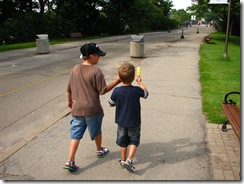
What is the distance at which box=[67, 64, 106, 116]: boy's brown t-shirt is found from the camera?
3.45 meters

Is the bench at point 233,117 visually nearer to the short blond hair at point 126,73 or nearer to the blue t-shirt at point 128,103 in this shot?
the blue t-shirt at point 128,103

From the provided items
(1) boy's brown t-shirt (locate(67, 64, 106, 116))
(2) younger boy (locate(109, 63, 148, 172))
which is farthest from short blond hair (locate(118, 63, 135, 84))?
(1) boy's brown t-shirt (locate(67, 64, 106, 116))

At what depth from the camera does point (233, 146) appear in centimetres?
443

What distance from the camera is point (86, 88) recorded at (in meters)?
3.49

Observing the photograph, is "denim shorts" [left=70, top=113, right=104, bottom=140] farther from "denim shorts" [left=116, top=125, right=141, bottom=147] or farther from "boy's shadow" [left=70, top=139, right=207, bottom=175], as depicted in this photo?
"boy's shadow" [left=70, top=139, right=207, bottom=175]

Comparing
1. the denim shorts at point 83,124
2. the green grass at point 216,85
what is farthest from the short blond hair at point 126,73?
the green grass at point 216,85

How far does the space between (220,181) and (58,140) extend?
268 centimetres

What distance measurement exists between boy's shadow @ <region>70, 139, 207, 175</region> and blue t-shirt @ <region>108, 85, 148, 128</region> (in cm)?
76

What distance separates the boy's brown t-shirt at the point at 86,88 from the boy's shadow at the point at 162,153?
886 millimetres

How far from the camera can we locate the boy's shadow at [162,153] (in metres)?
3.94

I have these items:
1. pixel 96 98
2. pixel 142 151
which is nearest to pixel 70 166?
pixel 96 98

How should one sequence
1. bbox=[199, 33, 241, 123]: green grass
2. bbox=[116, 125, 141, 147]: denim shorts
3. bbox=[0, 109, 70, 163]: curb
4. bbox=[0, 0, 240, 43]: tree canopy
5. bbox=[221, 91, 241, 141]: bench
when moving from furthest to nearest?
bbox=[0, 0, 240, 43]: tree canopy → bbox=[199, 33, 241, 123]: green grass → bbox=[0, 109, 70, 163]: curb → bbox=[221, 91, 241, 141]: bench → bbox=[116, 125, 141, 147]: denim shorts

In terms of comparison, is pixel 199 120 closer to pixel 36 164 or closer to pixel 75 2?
pixel 36 164

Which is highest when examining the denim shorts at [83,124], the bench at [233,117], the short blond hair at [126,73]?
the short blond hair at [126,73]
